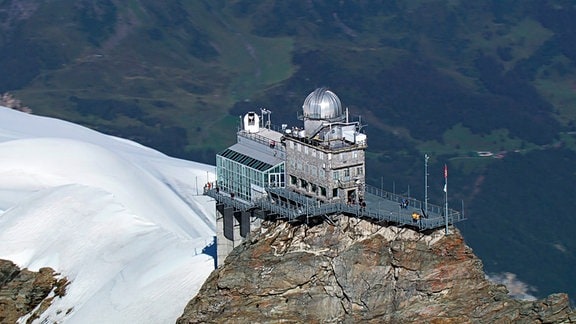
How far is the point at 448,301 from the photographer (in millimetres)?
97625

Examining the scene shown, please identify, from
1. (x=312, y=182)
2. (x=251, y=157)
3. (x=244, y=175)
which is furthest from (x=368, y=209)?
(x=251, y=157)

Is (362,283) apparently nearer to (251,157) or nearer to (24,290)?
(251,157)

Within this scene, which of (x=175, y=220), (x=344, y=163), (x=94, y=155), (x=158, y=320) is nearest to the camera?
(x=344, y=163)

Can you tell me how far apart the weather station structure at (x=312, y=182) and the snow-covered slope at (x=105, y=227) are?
28.9ft

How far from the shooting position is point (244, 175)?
115 metres

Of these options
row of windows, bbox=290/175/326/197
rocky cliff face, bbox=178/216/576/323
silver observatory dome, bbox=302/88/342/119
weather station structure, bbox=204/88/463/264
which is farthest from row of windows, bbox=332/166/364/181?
silver observatory dome, bbox=302/88/342/119

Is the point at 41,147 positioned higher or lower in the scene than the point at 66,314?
higher

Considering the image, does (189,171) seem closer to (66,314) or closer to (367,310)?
(66,314)

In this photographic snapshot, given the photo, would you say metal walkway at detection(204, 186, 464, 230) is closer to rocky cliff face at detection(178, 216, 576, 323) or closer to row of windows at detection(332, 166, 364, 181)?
rocky cliff face at detection(178, 216, 576, 323)

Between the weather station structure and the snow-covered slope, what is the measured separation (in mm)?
8813

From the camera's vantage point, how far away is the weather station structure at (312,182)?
103000 mm

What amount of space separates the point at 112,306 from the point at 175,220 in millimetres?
31178

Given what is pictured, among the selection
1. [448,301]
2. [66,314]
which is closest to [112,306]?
[66,314]

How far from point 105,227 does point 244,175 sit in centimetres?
3389
